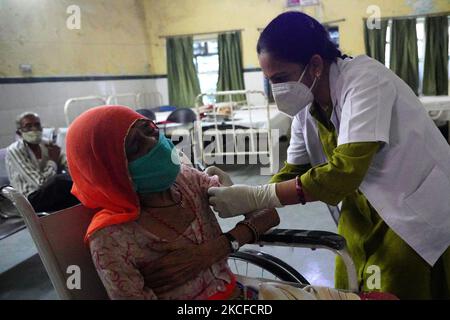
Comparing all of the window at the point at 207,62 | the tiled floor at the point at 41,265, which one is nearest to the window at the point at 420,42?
the window at the point at 207,62

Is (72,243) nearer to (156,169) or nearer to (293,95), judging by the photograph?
(156,169)

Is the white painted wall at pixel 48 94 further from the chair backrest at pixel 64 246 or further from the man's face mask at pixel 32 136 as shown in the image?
the chair backrest at pixel 64 246

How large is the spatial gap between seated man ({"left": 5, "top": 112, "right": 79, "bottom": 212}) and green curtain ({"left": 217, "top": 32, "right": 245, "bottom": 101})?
155 inches

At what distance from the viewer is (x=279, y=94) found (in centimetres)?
111

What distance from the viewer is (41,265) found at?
8.06ft

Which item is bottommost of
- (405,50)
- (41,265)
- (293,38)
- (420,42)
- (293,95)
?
(41,265)

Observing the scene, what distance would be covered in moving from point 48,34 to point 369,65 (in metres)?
4.63

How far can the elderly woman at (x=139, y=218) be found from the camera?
883mm

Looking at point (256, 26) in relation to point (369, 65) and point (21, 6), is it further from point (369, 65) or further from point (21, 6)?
point (369, 65)

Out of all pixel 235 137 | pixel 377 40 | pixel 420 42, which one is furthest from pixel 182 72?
pixel 420 42

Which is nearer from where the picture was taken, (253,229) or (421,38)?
(253,229)

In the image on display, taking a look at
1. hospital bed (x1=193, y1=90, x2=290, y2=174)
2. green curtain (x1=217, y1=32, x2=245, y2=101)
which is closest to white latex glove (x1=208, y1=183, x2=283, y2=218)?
hospital bed (x1=193, y1=90, x2=290, y2=174)

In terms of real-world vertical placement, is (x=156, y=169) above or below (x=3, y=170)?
above

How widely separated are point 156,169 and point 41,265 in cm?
192
